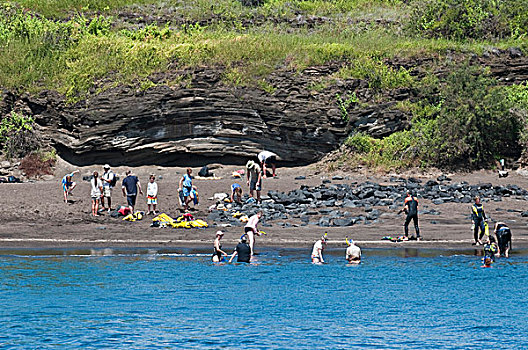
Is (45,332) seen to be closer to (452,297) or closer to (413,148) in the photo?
(452,297)

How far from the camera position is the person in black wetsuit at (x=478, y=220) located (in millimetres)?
19141

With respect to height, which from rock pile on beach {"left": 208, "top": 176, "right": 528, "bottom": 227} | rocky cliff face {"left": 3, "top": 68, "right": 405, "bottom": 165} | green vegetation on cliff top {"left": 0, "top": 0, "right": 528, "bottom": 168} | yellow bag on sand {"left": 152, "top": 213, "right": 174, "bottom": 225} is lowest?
yellow bag on sand {"left": 152, "top": 213, "right": 174, "bottom": 225}

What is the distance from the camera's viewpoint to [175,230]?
72.4 ft

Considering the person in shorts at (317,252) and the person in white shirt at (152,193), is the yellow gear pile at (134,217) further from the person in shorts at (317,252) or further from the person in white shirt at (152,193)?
the person in shorts at (317,252)

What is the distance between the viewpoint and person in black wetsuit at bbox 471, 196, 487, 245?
62.8 feet

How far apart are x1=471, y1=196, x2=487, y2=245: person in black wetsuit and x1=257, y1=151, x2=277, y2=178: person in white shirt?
35.2ft

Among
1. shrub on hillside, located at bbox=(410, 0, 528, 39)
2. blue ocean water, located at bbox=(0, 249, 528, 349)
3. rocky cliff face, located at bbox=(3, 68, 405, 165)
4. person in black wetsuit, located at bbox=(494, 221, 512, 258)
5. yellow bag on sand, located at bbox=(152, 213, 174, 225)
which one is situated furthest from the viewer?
shrub on hillside, located at bbox=(410, 0, 528, 39)

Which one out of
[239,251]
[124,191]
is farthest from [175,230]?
[239,251]

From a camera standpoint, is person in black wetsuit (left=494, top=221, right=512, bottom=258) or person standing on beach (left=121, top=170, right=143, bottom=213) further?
person standing on beach (left=121, top=170, right=143, bottom=213)

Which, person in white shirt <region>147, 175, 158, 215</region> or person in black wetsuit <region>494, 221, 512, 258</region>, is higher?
person in white shirt <region>147, 175, 158, 215</region>

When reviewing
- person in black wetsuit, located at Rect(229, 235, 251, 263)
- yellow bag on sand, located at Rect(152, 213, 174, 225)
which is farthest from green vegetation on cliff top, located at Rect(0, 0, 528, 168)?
person in black wetsuit, located at Rect(229, 235, 251, 263)

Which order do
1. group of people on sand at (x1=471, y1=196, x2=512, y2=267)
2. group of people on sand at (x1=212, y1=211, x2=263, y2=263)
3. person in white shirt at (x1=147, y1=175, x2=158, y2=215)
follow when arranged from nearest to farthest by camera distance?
1. group of people on sand at (x1=471, y1=196, x2=512, y2=267)
2. group of people on sand at (x1=212, y1=211, x2=263, y2=263)
3. person in white shirt at (x1=147, y1=175, x2=158, y2=215)

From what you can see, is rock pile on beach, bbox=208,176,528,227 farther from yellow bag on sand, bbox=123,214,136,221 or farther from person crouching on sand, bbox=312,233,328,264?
person crouching on sand, bbox=312,233,328,264

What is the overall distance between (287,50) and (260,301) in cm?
2003
